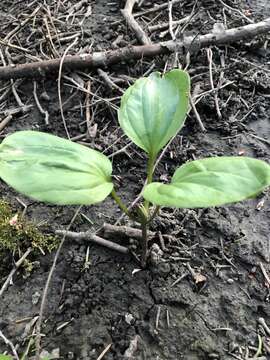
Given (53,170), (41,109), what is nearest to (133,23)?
(41,109)

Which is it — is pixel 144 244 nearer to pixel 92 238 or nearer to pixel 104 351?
pixel 92 238

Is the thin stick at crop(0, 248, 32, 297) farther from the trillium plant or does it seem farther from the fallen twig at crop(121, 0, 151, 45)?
the fallen twig at crop(121, 0, 151, 45)

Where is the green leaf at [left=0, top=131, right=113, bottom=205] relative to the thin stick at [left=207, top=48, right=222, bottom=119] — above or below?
above

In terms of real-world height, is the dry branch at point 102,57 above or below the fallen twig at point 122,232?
above

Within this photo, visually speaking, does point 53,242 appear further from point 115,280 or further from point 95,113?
point 95,113

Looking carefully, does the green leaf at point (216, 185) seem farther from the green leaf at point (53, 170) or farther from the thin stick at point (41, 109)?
the thin stick at point (41, 109)

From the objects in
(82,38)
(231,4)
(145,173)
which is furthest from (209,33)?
(145,173)

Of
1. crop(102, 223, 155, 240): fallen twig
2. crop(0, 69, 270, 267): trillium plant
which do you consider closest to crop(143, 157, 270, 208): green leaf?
crop(0, 69, 270, 267): trillium plant

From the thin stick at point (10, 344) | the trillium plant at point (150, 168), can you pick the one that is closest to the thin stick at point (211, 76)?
the trillium plant at point (150, 168)
